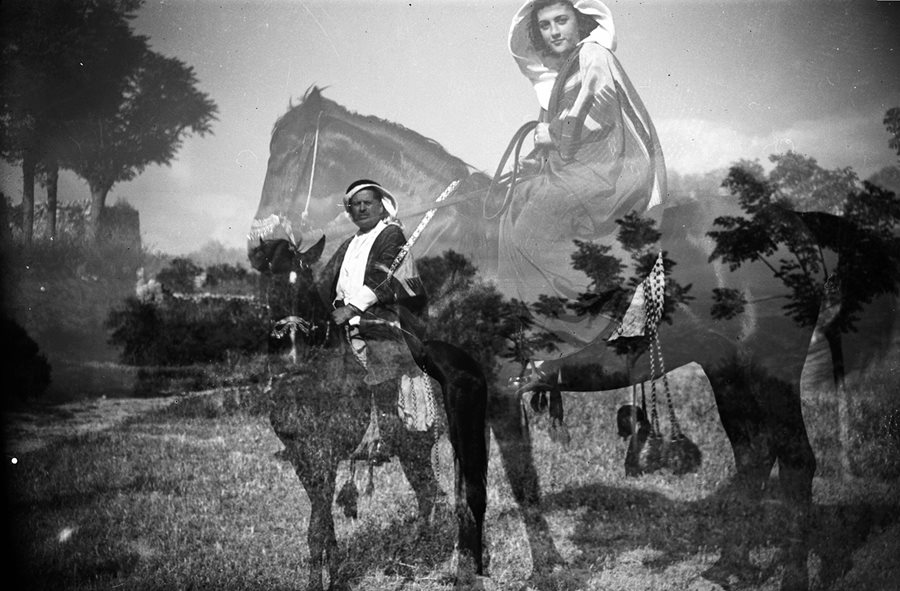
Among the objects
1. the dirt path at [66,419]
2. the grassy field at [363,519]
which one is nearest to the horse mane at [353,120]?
the grassy field at [363,519]

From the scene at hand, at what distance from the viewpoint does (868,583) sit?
308cm

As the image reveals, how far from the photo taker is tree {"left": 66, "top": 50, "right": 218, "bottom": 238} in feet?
10.4

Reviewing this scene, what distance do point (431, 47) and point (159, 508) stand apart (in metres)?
2.59

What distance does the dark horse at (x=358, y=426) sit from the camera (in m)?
2.95

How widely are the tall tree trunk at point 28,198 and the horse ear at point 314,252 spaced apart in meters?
1.40

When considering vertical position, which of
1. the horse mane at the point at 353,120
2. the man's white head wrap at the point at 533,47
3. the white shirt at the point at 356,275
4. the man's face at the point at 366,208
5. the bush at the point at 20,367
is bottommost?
the bush at the point at 20,367

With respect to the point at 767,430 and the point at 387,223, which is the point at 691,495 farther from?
the point at 387,223

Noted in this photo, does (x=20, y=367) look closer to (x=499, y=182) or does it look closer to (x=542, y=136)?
(x=499, y=182)

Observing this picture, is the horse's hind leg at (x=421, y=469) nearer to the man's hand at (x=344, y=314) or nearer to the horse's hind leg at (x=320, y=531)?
the horse's hind leg at (x=320, y=531)

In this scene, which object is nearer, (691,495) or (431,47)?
(691,495)

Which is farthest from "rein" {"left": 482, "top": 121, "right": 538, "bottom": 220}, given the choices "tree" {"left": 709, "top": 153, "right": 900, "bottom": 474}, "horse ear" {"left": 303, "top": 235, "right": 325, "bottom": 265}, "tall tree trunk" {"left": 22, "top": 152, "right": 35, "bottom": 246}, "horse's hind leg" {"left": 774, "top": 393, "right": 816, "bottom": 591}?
"tall tree trunk" {"left": 22, "top": 152, "right": 35, "bottom": 246}

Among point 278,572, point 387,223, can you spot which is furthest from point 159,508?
point 387,223

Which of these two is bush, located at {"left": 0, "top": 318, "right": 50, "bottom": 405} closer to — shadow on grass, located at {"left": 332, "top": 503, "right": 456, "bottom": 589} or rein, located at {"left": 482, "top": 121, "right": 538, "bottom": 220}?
shadow on grass, located at {"left": 332, "top": 503, "right": 456, "bottom": 589}

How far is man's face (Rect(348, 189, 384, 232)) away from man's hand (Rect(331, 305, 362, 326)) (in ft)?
1.29
